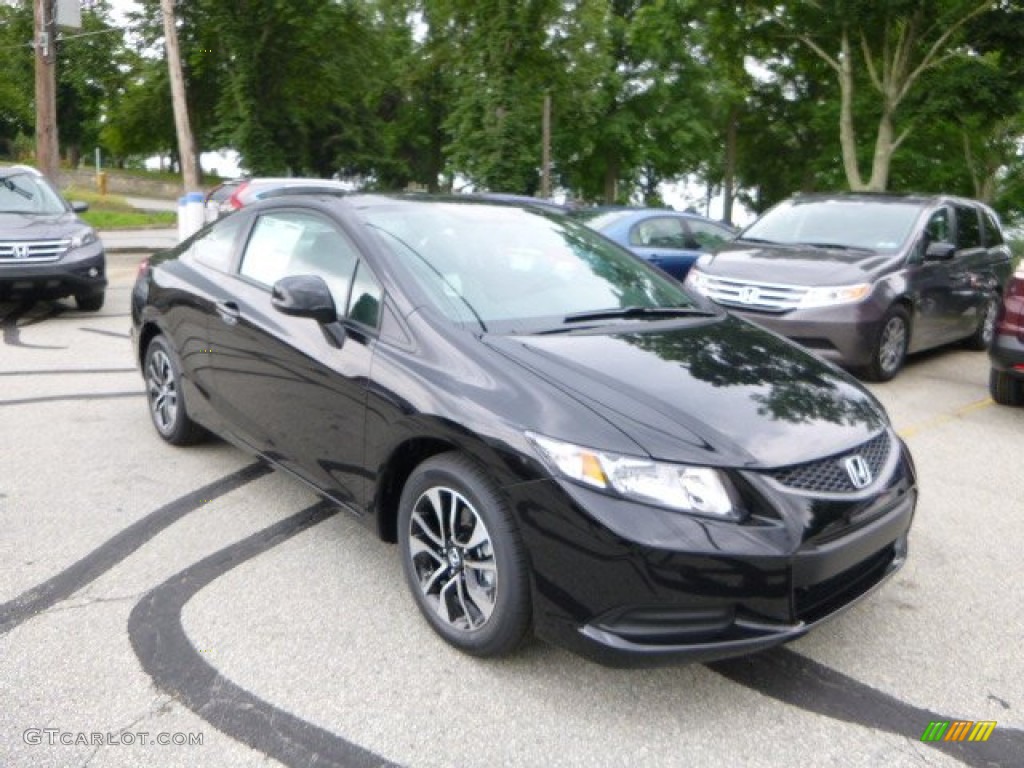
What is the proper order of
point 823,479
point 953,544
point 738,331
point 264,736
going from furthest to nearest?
point 953,544
point 738,331
point 823,479
point 264,736

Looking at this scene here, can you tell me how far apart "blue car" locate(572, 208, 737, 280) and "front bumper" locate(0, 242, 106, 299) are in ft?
16.8

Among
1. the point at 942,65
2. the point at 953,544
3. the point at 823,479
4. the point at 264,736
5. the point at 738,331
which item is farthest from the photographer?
the point at 942,65

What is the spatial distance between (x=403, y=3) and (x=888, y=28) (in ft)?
85.9

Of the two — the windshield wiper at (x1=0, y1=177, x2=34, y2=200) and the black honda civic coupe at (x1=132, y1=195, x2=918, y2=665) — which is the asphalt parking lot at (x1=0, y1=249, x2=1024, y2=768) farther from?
the windshield wiper at (x1=0, y1=177, x2=34, y2=200)

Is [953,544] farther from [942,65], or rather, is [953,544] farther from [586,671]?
[942,65]

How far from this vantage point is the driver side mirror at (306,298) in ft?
12.0

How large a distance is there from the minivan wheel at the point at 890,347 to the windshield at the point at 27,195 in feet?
28.3

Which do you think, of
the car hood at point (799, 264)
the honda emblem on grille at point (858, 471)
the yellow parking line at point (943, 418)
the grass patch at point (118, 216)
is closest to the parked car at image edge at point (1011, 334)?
the yellow parking line at point (943, 418)

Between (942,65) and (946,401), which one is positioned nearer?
(946,401)

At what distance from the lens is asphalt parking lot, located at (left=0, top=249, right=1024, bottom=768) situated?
272cm

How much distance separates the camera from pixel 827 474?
298cm

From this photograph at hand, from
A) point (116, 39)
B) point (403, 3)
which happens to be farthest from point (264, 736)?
point (116, 39)

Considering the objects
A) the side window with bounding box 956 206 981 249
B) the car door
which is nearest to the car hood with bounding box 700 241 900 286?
the side window with bounding box 956 206 981 249

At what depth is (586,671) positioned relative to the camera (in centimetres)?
313
